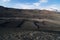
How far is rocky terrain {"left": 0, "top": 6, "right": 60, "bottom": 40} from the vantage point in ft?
18.1

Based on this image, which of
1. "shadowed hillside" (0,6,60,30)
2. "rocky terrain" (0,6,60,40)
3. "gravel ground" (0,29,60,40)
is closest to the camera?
"gravel ground" (0,29,60,40)

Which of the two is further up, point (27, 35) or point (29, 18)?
point (29, 18)

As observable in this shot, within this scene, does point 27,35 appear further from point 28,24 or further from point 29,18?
point 29,18

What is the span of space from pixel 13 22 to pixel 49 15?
1.54 m

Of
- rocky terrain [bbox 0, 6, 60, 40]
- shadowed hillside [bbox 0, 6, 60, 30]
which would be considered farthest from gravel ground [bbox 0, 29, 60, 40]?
shadowed hillside [bbox 0, 6, 60, 30]

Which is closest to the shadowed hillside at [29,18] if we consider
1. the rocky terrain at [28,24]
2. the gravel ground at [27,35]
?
the rocky terrain at [28,24]

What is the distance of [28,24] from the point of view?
644 cm

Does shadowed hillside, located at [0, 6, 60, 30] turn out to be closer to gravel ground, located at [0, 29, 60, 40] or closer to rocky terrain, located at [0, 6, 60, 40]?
rocky terrain, located at [0, 6, 60, 40]

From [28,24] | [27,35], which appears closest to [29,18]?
[28,24]

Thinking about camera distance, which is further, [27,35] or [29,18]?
[29,18]

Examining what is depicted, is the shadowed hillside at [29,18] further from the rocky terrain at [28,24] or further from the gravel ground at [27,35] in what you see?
the gravel ground at [27,35]

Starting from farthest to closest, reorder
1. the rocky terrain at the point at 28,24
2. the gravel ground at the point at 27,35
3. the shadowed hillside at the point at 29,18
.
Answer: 1. the shadowed hillside at the point at 29,18
2. the rocky terrain at the point at 28,24
3. the gravel ground at the point at 27,35

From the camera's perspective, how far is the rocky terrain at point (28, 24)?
18.1 ft

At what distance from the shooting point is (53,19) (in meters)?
6.82
